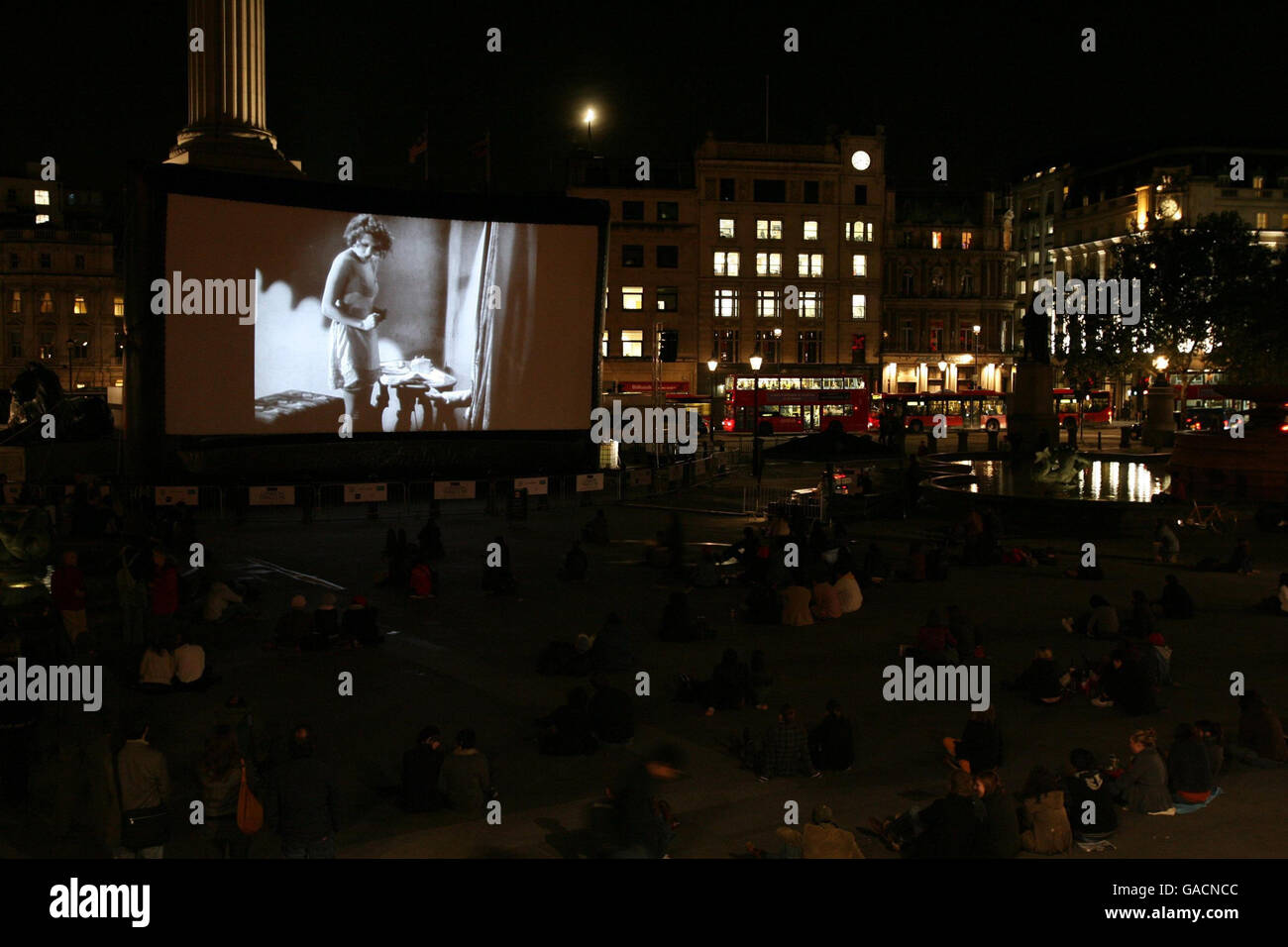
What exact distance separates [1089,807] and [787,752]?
2.78 m

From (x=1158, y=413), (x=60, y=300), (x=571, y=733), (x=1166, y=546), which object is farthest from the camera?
(x=60, y=300)

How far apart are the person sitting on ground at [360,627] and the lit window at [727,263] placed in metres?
68.8

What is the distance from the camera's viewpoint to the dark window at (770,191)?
83.8 meters

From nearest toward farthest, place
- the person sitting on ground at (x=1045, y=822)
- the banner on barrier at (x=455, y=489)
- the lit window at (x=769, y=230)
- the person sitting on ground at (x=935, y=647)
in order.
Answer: the person sitting on ground at (x=1045, y=822) < the person sitting on ground at (x=935, y=647) < the banner on barrier at (x=455, y=489) < the lit window at (x=769, y=230)

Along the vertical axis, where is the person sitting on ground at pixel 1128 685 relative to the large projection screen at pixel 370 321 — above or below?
below

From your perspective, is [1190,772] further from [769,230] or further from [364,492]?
[769,230]

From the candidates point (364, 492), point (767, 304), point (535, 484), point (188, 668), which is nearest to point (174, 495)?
point (364, 492)

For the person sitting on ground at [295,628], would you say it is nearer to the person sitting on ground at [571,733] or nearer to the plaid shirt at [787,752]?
the person sitting on ground at [571,733]

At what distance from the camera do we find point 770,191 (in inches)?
3302

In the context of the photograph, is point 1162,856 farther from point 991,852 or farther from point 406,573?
point 406,573

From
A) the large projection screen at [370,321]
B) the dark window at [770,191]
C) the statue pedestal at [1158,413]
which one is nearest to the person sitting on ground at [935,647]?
the large projection screen at [370,321]

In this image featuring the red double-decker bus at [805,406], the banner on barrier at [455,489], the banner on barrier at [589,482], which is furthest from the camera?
the red double-decker bus at [805,406]

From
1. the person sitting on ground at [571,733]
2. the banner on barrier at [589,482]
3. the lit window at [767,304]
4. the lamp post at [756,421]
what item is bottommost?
the person sitting on ground at [571,733]

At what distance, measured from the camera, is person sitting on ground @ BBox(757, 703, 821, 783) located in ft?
37.7
